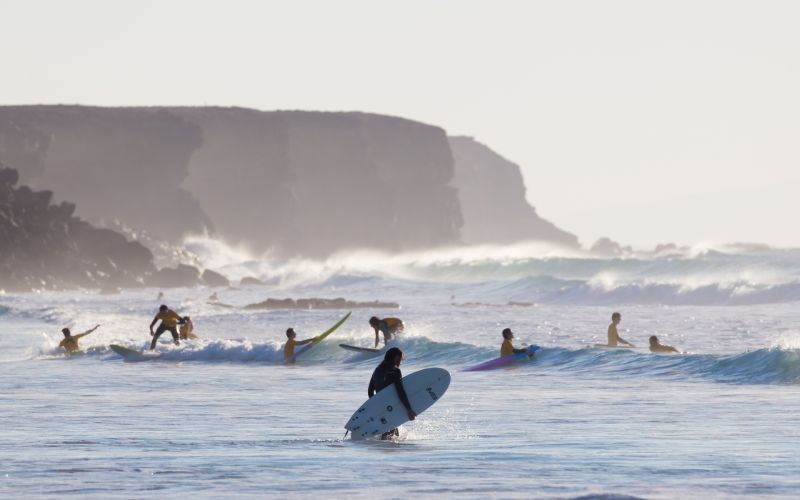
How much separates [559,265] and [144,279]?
25.4m

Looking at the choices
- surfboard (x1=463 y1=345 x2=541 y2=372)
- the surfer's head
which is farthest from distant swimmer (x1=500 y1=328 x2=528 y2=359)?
the surfer's head

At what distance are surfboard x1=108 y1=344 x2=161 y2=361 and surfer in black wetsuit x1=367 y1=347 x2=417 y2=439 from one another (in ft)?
48.1

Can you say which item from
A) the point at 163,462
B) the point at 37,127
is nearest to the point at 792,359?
the point at 163,462

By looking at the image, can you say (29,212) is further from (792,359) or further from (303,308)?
(792,359)

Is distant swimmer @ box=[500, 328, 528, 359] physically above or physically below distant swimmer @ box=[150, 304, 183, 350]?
below

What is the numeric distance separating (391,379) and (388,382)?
0.06m

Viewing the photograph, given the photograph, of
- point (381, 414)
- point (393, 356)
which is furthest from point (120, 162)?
point (381, 414)

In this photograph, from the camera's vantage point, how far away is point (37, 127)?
13988 centimetres

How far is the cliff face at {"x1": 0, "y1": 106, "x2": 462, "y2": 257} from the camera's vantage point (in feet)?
471

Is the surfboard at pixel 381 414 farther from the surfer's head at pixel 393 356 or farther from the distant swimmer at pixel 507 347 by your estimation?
the distant swimmer at pixel 507 347

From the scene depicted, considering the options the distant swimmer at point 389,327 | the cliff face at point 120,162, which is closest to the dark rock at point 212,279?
the cliff face at point 120,162

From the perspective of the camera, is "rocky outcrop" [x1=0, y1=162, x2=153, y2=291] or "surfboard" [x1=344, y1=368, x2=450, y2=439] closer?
"surfboard" [x1=344, y1=368, x2=450, y2=439]

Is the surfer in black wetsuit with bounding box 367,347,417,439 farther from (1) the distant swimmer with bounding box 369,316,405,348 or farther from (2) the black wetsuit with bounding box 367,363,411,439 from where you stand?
(1) the distant swimmer with bounding box 369,316,405,348

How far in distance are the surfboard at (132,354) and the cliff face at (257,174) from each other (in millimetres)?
105978
